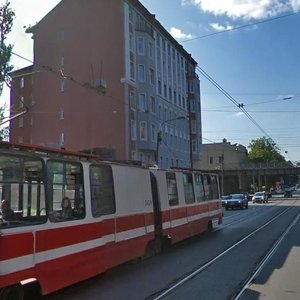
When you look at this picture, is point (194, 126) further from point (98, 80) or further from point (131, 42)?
point (98, 80)

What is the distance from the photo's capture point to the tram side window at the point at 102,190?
1047 cm

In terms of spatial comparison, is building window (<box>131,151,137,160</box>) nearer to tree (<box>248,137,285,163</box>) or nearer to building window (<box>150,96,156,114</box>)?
building window (<box>150,96,156,114</box>)

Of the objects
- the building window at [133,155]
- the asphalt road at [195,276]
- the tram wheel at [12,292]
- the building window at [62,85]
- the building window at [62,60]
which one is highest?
the building window at [62,60]

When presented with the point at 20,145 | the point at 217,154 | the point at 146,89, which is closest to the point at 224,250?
the point at 20,145

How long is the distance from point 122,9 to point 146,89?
9.01 meters

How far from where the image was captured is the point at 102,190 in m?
11.0

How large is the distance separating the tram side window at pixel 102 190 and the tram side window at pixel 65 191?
1.72ft

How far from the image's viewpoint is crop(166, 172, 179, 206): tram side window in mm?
16141

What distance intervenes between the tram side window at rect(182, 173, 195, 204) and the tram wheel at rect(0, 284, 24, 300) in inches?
416

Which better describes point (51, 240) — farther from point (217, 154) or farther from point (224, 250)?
point (217, 154)

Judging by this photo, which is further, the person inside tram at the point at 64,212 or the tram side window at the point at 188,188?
the tram side window at the point at 188,188

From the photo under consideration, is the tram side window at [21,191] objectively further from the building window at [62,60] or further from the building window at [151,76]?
the building window at [151,76]

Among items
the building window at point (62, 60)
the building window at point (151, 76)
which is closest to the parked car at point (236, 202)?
the building window at point (151, 76)

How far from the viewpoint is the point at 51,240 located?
8.58 metres
